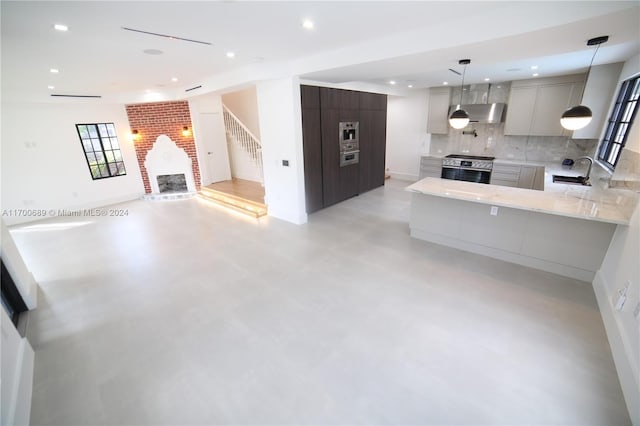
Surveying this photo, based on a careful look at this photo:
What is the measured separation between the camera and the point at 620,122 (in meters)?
4.00

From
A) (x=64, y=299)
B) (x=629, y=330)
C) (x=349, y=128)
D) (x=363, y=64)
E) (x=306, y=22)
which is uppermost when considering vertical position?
(x=306, y=22)

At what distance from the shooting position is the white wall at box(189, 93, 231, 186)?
23.8 feet

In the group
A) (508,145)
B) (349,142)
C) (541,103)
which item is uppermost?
(541,103)

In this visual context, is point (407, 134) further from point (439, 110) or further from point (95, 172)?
point (95, 172)

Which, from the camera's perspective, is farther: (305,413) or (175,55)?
(175,55)

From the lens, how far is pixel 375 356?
2.24 meters

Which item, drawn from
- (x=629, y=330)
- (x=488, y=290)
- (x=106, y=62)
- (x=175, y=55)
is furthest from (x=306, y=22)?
(x=629, y=330)

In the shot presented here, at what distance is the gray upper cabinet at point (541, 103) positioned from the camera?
17.2ft

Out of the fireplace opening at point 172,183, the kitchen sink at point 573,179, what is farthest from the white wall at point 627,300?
the fireplace opening at point 172,183

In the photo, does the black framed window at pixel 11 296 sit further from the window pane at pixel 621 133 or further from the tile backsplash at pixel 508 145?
the tile backsplash at pixel 508 145

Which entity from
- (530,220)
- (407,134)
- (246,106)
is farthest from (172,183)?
(530,220)

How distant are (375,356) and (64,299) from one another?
369 centimetres

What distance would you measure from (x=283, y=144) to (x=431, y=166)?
447 cm

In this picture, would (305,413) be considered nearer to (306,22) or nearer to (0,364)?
(0,364)
